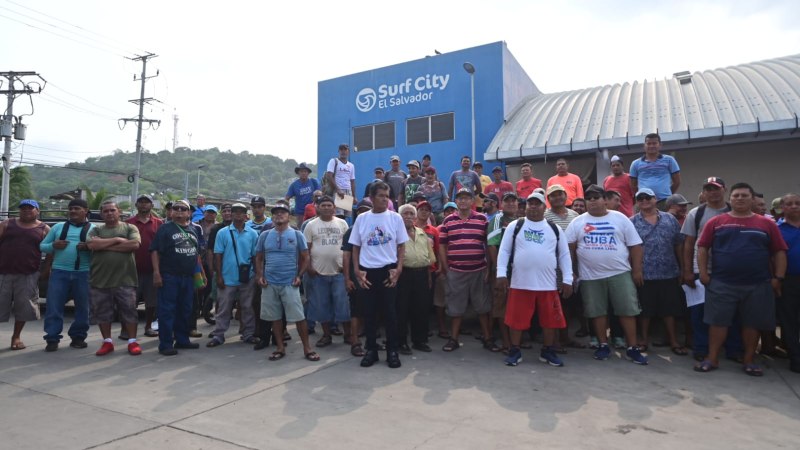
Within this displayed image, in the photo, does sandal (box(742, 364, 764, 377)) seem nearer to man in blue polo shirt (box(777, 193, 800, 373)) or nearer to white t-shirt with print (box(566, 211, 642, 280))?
man in blue polo shirt (box(777, 193, 800, 373))

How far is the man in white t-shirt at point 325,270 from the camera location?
18.0ft

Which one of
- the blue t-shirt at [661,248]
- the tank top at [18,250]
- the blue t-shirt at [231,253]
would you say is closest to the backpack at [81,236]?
the tank top at [18,250]

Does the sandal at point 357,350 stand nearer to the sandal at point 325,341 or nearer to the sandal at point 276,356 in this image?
the sandal at point 325,341

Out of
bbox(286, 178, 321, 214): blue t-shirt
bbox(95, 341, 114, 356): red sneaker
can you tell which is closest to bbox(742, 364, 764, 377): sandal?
bbox(286, 178, 321, 214): blue t-shirt

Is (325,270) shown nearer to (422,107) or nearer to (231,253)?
(231,253)

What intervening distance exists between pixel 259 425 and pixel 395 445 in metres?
1.05

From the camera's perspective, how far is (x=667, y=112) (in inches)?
438

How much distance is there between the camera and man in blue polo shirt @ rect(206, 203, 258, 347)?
5887 millimetres

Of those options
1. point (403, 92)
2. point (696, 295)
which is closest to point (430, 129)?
point (403, 92)

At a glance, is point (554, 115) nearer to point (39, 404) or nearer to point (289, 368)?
point (289, 368)

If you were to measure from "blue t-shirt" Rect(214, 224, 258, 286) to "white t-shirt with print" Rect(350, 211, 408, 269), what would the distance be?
1778mm

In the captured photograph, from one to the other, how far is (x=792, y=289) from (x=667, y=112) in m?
7.88

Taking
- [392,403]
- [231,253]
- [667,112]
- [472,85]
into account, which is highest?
[472,85]

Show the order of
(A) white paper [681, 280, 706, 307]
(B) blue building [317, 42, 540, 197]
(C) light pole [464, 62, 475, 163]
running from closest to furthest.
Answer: (A) white paper [681, 280, 706, 307]
(C) light pole [464, 62, 475, 163]
(B) blue building [317, 42, 540, 197]
